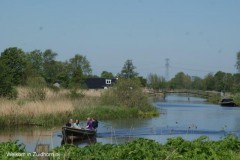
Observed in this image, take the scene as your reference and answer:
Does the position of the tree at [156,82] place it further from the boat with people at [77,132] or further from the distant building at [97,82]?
the boat with people at [77,132]

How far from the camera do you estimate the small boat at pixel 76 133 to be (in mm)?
26253

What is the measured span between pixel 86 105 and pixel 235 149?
31.5 meters

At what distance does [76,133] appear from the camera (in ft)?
89.9

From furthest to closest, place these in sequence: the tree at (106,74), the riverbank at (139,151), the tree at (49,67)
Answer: the tree at (106,74) → the tree at (49,67) → the riverbank at (139,151)

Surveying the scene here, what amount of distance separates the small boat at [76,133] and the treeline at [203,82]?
73596mm

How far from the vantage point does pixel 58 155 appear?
941 cm

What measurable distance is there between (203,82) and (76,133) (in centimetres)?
10784

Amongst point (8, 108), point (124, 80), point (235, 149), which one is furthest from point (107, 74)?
point (235, 149)

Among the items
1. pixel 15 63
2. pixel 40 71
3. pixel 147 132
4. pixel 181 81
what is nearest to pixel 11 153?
pixel 147 132

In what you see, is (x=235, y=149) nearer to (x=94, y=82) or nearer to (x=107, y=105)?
(x=107, y=105)

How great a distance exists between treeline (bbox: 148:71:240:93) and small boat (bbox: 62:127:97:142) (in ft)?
241

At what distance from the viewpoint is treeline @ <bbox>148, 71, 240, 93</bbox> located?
4405 inches

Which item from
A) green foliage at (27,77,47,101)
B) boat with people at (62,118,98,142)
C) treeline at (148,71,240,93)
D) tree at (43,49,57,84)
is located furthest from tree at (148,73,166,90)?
boat with people at (62,118,98,142)

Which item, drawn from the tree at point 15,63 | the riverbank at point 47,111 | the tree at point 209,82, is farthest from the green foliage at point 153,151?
the tree at point 209,82
